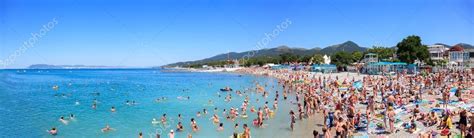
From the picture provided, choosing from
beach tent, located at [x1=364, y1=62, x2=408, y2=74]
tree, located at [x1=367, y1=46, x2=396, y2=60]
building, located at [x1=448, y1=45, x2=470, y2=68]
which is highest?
tree, located at [x1=367, y1=46, x2=396, y2=60]

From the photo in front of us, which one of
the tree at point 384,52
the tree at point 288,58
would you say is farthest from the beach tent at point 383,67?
the tree at point 288,58

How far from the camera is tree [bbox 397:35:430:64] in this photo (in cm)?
5931

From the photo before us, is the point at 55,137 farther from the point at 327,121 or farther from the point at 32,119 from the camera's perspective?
the point at 327,121

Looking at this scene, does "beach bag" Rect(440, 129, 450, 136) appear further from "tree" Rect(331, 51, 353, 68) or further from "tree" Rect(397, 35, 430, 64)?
"tree" Rect(331, 51, 353, 68)

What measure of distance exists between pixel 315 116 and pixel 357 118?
4845 mm

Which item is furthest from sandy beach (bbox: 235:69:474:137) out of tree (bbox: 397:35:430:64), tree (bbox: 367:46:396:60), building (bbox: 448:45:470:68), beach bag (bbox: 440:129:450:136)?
tree (bbox: 367:46:396:60)

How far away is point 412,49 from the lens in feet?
195

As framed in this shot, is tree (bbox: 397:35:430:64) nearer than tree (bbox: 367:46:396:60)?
Yes

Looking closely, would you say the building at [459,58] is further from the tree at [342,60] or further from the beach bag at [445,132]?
the beach bag at [445,132]

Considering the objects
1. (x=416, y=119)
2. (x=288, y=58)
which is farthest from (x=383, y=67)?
(x=288, y=58)

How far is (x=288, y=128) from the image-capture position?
19.3 m

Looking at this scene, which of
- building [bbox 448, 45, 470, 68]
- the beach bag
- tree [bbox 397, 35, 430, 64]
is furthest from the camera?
building [bbox 448, 45, 470, 68]

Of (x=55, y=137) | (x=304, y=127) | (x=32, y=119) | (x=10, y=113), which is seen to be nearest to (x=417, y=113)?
(x=304, y=127)

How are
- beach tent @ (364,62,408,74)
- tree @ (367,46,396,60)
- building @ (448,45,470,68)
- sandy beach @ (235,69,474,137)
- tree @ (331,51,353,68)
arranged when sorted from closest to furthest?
A: sandy beach @ (235,69,474,137) → beach tent @ (364,62,408,74) → building @ (448,45,470,68) → tree @ (331,51,353,68) → tree @ (367,46,396,60)
